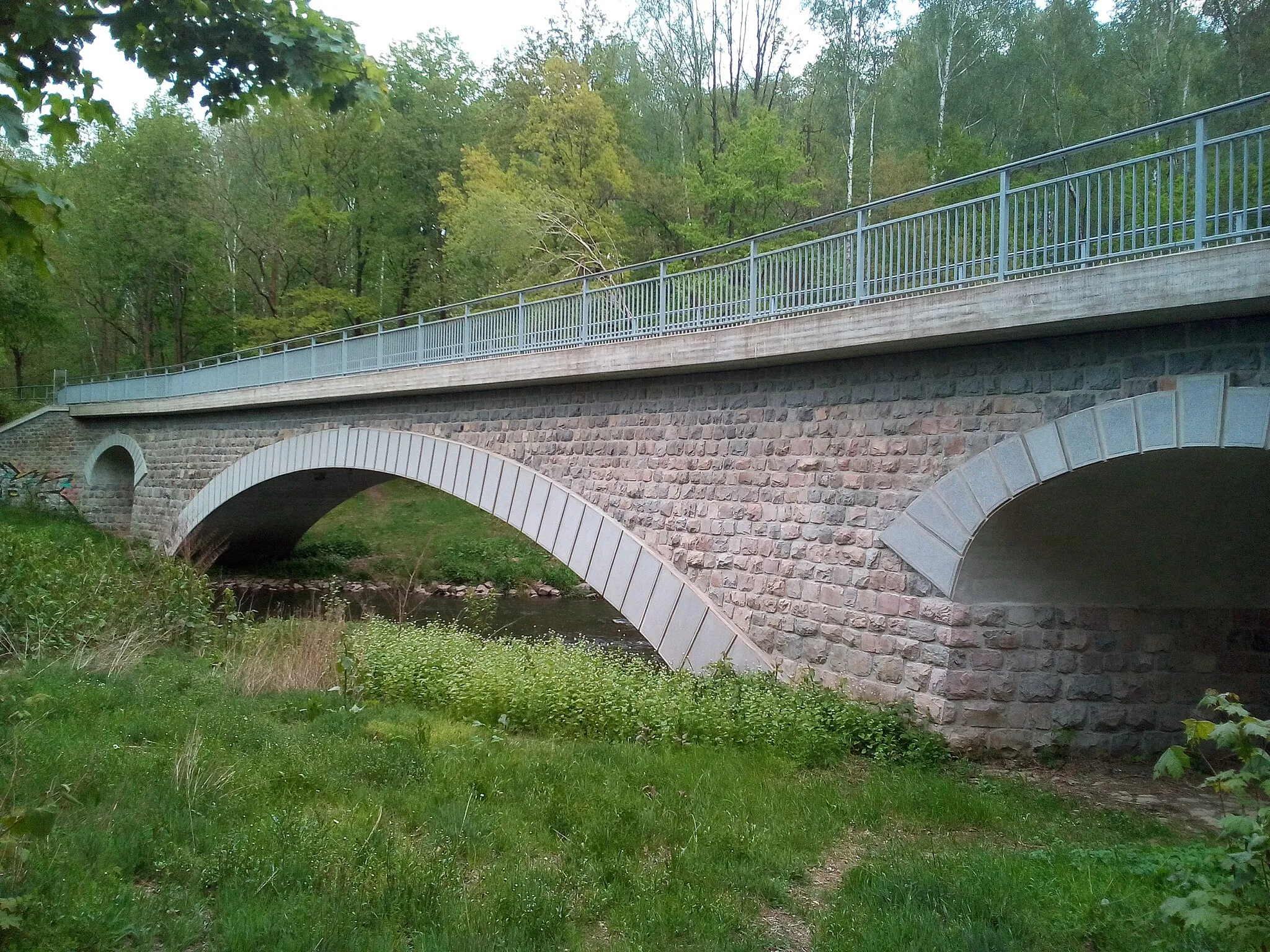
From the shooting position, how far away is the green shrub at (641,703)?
7.23m

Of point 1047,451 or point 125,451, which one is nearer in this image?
point 1047,451

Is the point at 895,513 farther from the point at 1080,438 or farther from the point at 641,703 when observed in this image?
the point at 641,703

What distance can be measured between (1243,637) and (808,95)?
78.8 ft

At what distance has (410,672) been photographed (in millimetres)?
8633

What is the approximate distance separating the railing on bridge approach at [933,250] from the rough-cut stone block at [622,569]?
6.98 feet

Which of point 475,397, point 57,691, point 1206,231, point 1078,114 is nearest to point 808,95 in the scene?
point 1078,114

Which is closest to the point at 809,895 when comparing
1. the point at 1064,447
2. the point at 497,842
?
the point at 497,842

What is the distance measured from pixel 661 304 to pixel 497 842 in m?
6.46

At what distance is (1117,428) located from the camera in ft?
20.6

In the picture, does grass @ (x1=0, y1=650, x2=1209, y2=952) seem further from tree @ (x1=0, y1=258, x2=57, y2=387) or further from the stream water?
tree @ (x1=0, y1=258, x2=57, y2=387)

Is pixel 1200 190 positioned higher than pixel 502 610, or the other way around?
pixel 1200 190

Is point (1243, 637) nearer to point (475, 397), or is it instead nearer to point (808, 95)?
point (475, 397)

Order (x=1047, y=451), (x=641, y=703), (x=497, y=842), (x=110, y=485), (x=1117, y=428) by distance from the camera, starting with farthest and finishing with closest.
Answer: (x=110, y=485)
(x=641, y=703)
(x=1047, y=451)
(x=1117, y=428)
(x=497, y=842)

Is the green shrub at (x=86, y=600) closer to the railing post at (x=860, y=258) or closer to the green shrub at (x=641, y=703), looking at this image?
the green shrub at (x=641, y=703)
